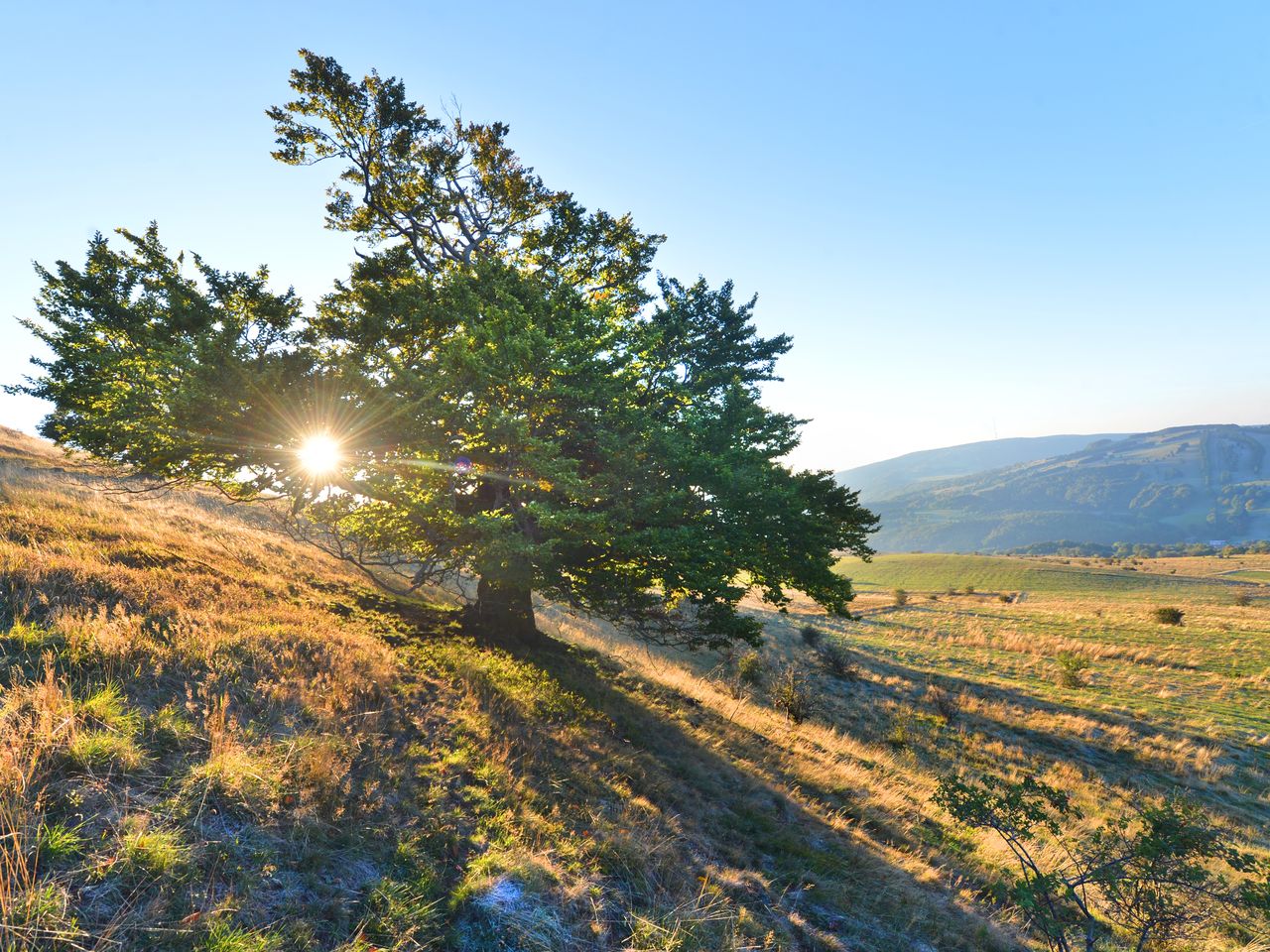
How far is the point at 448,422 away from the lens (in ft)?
35.5

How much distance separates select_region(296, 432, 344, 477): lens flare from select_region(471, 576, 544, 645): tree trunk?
5.20m

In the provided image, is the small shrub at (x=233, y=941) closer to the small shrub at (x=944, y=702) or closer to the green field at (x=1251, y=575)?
the small shrub at (x=944, y=702)

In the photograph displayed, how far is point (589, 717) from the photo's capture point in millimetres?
10859

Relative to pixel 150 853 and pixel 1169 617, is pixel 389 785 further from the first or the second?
pixel 1169 617

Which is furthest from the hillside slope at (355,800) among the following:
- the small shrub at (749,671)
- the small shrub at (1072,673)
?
the small shrub at (1072,673)

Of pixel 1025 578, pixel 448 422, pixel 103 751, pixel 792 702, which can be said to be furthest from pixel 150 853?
pixel 1025 578

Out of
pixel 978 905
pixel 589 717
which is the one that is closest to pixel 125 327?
pixel 589 717

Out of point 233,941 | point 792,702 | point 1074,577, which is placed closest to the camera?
point 233,941

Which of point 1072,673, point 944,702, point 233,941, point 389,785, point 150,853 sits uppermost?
point 150,853

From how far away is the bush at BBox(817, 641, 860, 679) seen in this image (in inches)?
1049

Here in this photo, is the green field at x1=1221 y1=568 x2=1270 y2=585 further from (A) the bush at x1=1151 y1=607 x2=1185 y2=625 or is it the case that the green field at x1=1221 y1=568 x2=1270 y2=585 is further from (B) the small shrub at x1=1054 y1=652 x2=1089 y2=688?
(B) the small shrub at x1=1054 y1=652 x2=1089 y2=688

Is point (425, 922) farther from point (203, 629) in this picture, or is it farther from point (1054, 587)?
point (1054, 587)

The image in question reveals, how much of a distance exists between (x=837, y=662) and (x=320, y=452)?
26.8 meters

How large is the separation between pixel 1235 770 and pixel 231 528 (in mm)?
37364
